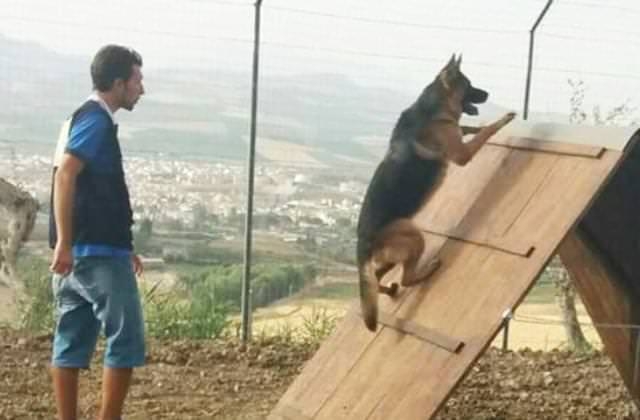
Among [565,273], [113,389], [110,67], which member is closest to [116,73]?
[110,67]

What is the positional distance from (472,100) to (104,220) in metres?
1.99

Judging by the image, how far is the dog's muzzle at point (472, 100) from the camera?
20.2 feet

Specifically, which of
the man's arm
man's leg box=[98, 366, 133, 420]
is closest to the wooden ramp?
man's leg box=[98, 366, 133, 420]

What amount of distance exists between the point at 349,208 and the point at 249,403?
9.11 ft

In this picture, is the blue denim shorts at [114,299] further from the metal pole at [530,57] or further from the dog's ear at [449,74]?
the metal pole at [530,57]

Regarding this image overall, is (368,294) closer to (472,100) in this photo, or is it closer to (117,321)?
(117,321)

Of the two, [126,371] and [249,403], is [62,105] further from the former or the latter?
[126,371]

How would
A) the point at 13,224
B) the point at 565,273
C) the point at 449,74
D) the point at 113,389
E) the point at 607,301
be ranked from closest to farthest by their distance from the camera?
the point at 113,389 < the point at 449,74 < the point at 607,301 < the point at 13,224 < the point at 565,273

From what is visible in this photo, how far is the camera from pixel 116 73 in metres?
5.41

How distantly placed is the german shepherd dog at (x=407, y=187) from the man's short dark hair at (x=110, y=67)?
4.05 feet

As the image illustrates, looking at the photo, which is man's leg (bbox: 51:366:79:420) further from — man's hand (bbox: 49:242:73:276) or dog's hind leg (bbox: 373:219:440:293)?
dog's hind leg (bbox: 373:219:440:293)

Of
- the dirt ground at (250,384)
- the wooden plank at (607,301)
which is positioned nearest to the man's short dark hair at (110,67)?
the dirt ground at (250,384)

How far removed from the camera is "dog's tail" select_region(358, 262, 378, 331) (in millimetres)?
5562

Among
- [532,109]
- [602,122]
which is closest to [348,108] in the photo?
[532,109]
